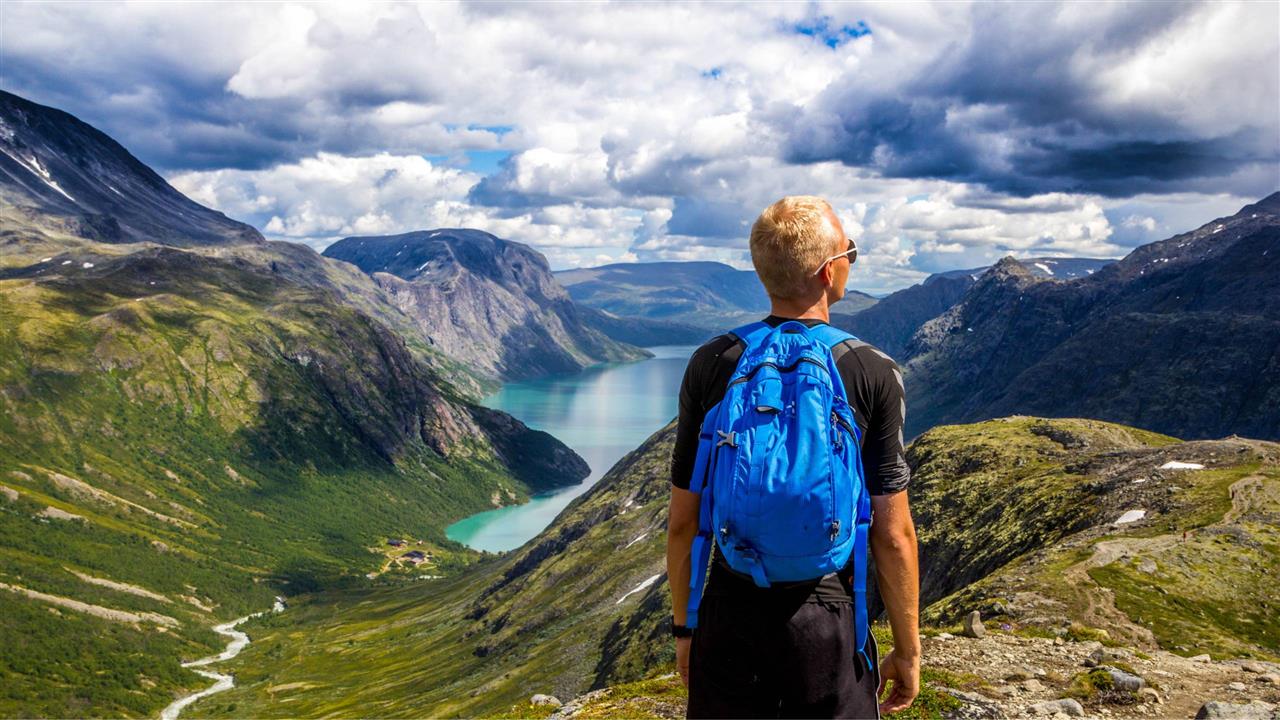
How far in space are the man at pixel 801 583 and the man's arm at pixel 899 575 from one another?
0.01m

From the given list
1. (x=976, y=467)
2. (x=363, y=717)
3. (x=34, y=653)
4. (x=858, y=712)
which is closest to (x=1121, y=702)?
(x=858, y=712)

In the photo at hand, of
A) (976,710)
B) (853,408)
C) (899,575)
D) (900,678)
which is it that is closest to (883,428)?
(853,408)

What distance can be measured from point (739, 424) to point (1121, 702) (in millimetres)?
16416

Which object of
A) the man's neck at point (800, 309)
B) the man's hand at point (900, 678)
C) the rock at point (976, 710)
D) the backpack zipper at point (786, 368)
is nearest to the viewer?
the backpack zipper at point (786, 368)

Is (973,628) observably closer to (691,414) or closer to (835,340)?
(691,414)

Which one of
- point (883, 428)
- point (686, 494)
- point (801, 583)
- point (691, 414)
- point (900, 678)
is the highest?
point (691, 414)

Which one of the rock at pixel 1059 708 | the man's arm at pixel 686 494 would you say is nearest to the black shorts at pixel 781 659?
the man's arm at pixel 686 494

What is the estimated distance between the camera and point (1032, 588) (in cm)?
3359

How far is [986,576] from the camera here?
44.4 metres

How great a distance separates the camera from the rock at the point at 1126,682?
18.2m

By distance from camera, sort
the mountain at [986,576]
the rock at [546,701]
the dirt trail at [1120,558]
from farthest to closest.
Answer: the mountain at [986,576] < the dirt trail at [1120,558] < the rock at [546,701]

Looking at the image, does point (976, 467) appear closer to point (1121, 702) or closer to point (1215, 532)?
point (1215, 532)

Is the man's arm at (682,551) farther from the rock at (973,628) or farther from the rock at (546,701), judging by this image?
the rock at (546,701)

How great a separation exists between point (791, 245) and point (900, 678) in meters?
4.76
